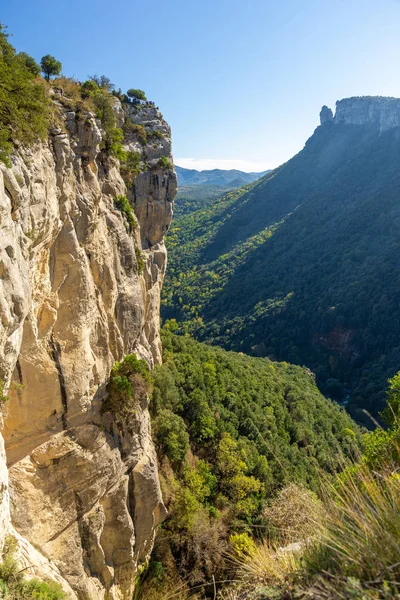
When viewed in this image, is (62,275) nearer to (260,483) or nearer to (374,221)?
(260,483)

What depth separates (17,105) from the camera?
9.32 metres

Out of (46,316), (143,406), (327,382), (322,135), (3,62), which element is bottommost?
(327,382)

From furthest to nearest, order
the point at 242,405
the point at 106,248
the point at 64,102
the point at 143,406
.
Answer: the point at 242,405 < the point at 143,406 < the point at 106,248 < the point at 64,102

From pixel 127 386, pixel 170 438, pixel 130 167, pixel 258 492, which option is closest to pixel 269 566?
pixel 127 386

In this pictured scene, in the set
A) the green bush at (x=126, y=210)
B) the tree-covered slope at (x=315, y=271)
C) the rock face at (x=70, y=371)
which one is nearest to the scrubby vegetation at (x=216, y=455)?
the rock face at (x=70, y=371)

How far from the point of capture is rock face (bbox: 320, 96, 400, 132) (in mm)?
141125

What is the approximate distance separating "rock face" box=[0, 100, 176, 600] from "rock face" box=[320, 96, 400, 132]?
164 m

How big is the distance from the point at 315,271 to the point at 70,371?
3682 inches

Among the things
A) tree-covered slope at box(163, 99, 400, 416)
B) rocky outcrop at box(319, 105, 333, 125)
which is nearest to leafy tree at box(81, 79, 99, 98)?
tree-covered slope at box(163, 99, 400, 416)

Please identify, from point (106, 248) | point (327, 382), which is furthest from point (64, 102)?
point (327, 382)

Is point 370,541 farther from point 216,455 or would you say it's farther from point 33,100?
point 216,455

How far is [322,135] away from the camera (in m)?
168

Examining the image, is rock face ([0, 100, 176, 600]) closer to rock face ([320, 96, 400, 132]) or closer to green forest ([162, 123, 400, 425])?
green forest ([162, 123, 400, 425])

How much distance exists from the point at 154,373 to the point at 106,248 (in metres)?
12.2
